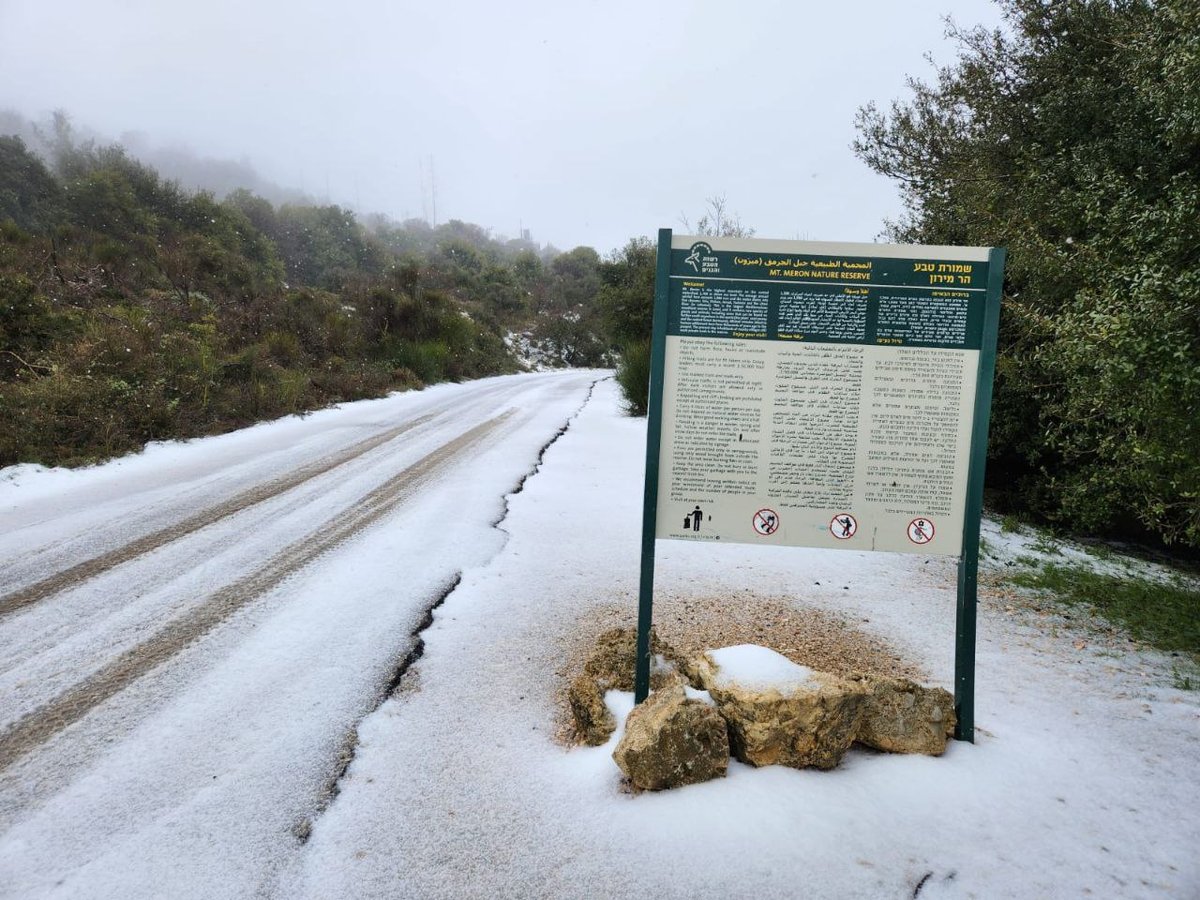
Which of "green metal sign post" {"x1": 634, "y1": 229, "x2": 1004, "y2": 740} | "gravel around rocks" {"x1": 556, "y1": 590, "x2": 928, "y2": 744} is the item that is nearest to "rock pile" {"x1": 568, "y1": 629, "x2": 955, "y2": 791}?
"green metal sign post" {"x1": 634, "y1": 229, "x2": 1004, "y2": 740}

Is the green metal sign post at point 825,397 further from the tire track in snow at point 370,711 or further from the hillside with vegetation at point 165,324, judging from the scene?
the hillside with vegetation at point 165,324

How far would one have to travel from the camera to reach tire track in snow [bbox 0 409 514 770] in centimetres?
254

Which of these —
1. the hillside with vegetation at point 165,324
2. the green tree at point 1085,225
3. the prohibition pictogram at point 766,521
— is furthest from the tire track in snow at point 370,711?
the hillside with vegetation at point 165,324

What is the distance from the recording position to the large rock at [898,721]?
2.55 m

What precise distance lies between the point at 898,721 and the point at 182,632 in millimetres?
3536

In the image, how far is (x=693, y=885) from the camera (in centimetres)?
196

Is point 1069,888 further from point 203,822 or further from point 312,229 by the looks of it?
point 312,229

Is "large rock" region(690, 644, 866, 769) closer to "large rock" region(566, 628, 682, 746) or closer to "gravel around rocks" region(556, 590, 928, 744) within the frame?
"large rock" region(566, 628, 682, 746)

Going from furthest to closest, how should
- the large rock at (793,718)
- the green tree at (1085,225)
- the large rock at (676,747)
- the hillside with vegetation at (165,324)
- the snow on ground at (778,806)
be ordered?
the hillside with vegetation at (165,324) < the green tree at (1085,225) < the large rock at (793,718) < the large rock at (676,747) < the snow on ground at (778,806)

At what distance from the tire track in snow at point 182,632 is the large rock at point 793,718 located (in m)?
2.69

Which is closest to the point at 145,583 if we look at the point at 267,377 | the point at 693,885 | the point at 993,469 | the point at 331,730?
the point at 331,730

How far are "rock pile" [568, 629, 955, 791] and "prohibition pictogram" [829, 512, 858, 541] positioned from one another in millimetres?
575

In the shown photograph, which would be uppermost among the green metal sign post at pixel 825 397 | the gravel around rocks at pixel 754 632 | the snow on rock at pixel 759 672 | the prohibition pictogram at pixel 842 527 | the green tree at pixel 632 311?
the green tree at pixel 632 311

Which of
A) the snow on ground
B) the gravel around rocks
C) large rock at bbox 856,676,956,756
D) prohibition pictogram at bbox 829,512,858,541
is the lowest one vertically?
the snow on ground
